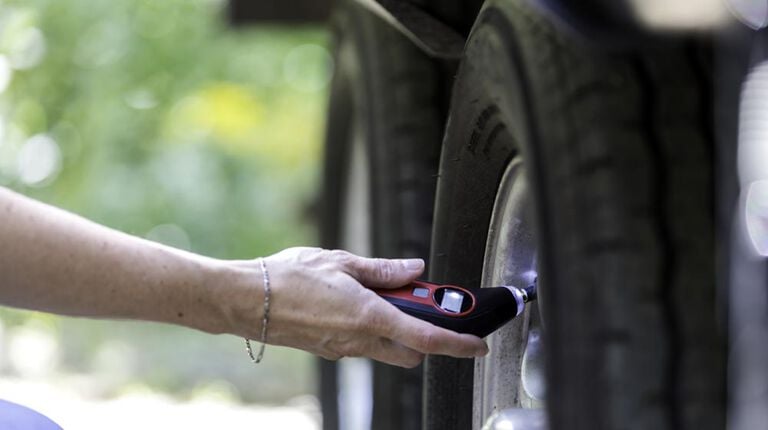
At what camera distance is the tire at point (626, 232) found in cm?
127

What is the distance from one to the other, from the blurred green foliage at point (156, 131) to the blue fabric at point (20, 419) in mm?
7996

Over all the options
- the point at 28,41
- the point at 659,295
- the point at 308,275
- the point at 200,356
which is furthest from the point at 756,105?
the point at 28,41

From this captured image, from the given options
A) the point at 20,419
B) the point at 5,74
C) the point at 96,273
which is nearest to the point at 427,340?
the point at 96,273

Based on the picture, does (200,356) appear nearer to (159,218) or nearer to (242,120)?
(159,218)

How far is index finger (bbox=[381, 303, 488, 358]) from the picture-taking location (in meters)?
1.79

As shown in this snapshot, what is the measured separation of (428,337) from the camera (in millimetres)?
1790

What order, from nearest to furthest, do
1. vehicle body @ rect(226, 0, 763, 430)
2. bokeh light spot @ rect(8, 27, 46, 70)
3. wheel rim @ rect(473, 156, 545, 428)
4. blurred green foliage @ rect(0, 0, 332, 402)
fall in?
vehicle body @ rect(226, 0, 763, 430)
wheel rim @ rect(473, 156, 545, 428)
bokeh light spot @ rect(8, 27, 46, 70)
blurred green foliage @ rect(0, 0, 332, 402)

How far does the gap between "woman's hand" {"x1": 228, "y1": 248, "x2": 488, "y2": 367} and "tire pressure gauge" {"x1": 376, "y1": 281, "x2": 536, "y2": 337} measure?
0.02m

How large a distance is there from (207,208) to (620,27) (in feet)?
34.9

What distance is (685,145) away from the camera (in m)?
1.30

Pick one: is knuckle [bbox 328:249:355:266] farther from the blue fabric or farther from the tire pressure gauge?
the blue fabric

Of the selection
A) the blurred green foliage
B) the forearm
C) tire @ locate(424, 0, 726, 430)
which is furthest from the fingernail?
the blurred green foliage

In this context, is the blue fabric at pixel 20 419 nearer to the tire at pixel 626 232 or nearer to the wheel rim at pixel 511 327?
the wheel rim at pixel 511 327

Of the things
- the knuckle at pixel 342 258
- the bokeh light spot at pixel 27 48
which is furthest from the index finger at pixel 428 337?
the bokeh light spot at pixel 27 48
